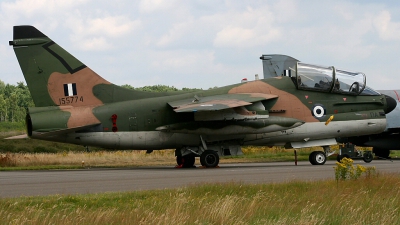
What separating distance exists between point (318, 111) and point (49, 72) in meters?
10.6

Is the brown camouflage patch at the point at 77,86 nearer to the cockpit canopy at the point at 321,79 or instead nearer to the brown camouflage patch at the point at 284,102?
the brown camouflage patch at the point at 284,102

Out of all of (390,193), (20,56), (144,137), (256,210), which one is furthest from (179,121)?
(256,210)

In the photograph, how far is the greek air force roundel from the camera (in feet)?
80.6

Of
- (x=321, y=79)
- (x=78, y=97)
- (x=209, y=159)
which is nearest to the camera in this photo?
(x=78, y=97)

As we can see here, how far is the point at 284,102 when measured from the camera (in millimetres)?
24203

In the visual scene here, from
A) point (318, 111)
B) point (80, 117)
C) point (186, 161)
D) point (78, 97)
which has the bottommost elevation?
point (186, 161)

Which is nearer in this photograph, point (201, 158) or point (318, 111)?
point (201, 158)

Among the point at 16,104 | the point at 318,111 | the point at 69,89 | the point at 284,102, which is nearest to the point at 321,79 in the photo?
the point at 318,111

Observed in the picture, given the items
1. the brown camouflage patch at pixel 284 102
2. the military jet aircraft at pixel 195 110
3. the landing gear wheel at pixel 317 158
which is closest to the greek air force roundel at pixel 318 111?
the military jet aircraft at pixel 195 110

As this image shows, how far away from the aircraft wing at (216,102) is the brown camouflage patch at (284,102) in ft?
1.03

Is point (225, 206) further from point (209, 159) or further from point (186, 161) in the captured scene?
point (186, 161)

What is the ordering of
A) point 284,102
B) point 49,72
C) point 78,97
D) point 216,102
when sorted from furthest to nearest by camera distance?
point 284,102 < point 78,97 < point 49,72 < point 216,102

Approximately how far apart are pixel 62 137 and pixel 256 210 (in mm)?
14618

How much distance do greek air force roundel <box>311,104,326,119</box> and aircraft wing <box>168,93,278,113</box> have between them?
1730 millimetres
